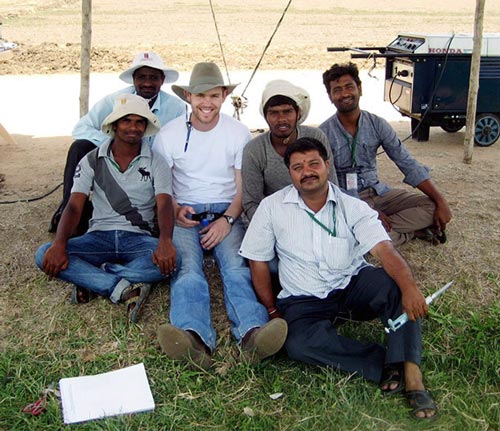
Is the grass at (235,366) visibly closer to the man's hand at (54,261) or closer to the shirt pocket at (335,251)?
the man's hand at (54,261)

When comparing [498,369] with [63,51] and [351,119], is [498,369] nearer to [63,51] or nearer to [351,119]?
[351,119]

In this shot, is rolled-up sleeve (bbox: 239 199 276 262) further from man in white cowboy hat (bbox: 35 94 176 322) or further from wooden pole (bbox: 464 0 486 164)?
wooden pole (bbox: 464 0 486 164)

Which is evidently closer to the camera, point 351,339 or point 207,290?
point 351,339

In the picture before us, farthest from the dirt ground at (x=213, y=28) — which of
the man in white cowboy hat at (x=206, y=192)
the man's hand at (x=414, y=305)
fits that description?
the man's hand at (x=414, y=305)

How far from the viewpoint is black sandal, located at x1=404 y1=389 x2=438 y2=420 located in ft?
9.44

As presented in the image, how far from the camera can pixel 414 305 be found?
296 centimetres

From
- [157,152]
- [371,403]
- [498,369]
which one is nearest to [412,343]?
[371,403]

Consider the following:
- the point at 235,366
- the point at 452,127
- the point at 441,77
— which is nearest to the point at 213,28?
the point at 452,127

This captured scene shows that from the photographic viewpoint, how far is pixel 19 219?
510 cm

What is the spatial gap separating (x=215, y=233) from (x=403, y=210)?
141 cm

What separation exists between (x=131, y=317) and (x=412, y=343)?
151 centimetres

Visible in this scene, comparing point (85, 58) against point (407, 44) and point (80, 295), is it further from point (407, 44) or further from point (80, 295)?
point (407, 44)

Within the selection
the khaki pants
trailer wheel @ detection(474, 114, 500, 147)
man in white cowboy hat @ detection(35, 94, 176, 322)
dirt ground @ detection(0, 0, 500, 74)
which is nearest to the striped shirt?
man in white cowboy hat @ detection(35, 94, 176, 322)

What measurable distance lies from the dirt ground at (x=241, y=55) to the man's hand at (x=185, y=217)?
2.96 ft
